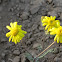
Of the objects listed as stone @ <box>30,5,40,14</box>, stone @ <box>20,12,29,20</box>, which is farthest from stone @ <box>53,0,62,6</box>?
stone @ <box>20,12,29,20</box>

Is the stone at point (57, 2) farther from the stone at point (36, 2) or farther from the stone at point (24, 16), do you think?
the stone at point (24, 16)

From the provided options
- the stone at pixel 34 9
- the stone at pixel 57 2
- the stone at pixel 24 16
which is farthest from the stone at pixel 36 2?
the stone at pixel 24 16

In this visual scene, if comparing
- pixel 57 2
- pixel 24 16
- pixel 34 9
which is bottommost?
pixel 24 16

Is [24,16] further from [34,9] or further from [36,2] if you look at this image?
[36,2]

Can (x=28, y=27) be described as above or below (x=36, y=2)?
below

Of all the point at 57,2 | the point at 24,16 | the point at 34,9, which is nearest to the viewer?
the point at 24,16

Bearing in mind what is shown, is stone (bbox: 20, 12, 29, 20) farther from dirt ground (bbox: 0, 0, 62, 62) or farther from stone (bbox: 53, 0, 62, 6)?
stone (bbox: 53, 0, 62, 6)

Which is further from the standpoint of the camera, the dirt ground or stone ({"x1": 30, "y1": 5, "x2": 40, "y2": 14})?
stone ({"x1": 30, "y1": 5, "x2": 40, "y2": 14})

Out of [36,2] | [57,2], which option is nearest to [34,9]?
[36,2]

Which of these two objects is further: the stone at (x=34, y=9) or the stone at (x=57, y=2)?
the stone at (x=57, y=2)
